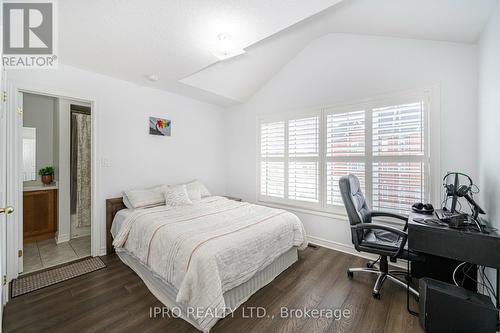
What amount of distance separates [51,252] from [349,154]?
4.46m

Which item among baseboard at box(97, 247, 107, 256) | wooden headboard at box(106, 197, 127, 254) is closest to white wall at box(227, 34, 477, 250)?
wooden headboard at box(106, 197, 127, 254)

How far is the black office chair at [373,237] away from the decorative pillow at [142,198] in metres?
2.52

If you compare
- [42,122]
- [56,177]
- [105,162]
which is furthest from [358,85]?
[42,122]

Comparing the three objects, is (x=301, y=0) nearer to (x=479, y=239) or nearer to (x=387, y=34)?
(x=387, y=34)

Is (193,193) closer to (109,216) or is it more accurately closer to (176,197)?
(176,197)

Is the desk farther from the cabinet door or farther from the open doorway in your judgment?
the cabinet door

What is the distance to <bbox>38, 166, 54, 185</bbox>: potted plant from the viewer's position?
355cm

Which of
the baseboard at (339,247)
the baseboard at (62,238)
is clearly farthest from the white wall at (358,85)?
the baseboard at (62,238)

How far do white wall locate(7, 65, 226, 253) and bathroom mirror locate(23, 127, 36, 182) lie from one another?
1796 millimetres

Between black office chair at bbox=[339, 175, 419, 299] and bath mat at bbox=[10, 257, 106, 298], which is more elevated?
black office chair at bbox=[339, 175, 419, 299]

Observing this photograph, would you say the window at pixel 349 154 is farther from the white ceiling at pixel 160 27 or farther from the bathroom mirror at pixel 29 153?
the bathroom mirror at pixel 29 153

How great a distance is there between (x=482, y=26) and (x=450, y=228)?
1.88 meters

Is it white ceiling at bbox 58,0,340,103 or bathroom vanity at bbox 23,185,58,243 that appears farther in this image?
bathroom vanity at bbox 23,185,58,243

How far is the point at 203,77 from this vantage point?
3.36 m
